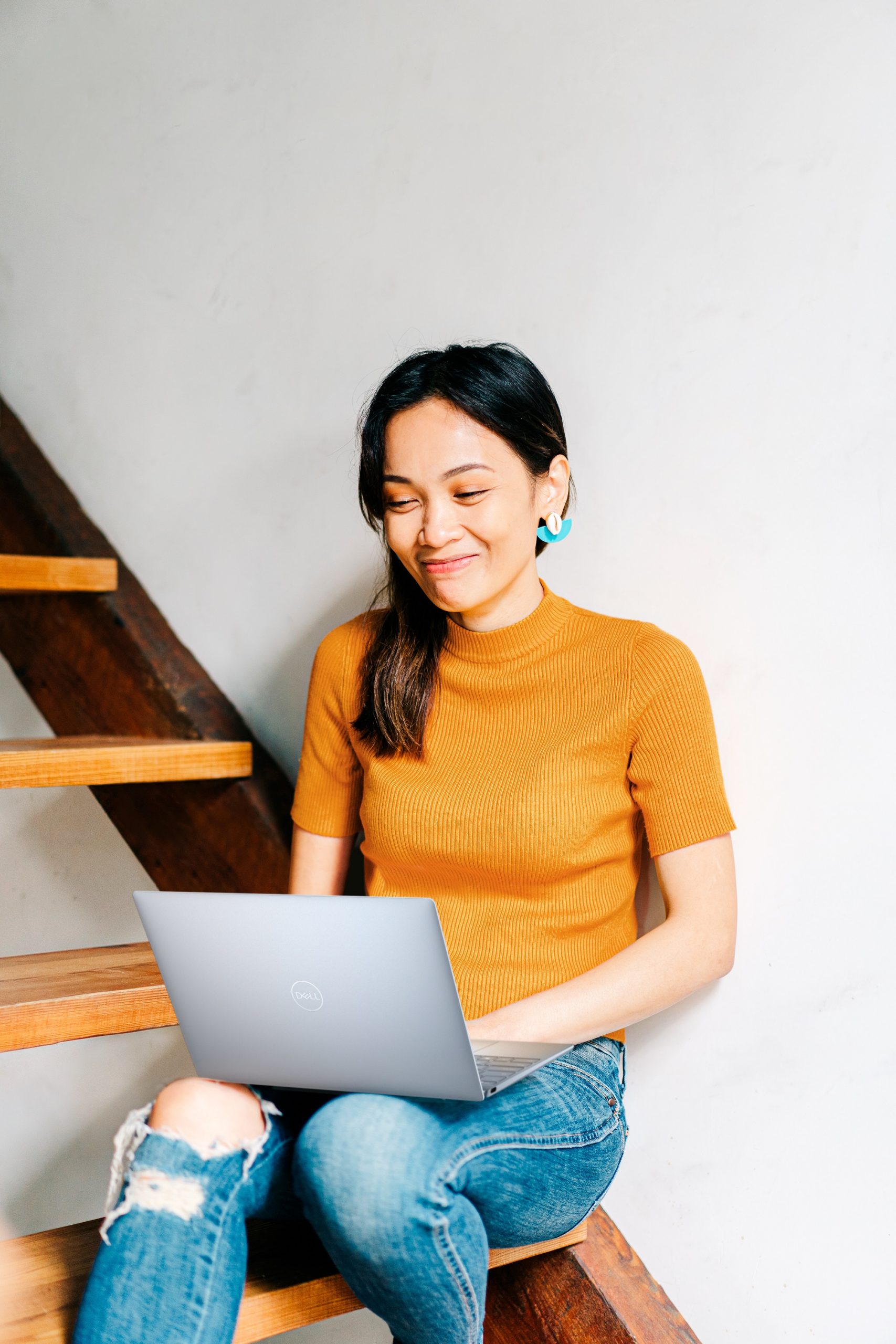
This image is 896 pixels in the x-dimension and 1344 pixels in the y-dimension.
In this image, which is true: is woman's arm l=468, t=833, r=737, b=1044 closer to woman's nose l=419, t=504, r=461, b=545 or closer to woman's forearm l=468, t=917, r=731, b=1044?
woman's forearm l=468, t=917, r=731, b=1044

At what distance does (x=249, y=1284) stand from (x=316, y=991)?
287 mm

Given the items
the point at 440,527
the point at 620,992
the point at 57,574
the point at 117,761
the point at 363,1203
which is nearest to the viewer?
the point at 363,1203

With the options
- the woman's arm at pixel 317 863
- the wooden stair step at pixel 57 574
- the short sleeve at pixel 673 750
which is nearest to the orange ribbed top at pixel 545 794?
the short sleeve at pixel 673 750

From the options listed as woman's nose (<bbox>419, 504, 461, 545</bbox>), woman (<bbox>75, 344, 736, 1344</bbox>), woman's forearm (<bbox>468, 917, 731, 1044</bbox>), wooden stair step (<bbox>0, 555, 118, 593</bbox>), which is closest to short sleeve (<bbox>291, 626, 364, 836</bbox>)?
woman (<bbox>75, 344, 736, 1344</bbox>)

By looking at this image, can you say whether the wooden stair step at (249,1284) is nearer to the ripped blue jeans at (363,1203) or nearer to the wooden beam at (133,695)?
the ripped blue jeans at (363,1203)

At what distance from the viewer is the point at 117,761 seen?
1.28 m

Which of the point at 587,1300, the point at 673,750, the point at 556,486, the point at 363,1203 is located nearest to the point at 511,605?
the point at 556,486

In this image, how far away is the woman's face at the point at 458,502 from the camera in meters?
1.09

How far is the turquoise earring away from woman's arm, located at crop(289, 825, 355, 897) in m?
0.44

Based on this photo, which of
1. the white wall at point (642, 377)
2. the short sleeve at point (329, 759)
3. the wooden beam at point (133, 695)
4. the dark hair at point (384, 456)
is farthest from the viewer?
the wooden beam at point (133, 695)

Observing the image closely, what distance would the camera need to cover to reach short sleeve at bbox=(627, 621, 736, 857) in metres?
1.03

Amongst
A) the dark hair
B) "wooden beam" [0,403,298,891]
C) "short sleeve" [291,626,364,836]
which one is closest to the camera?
the dark hair

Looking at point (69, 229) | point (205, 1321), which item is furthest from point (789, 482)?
point (69, 229)

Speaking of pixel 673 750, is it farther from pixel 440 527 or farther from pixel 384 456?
pixel 384 456
